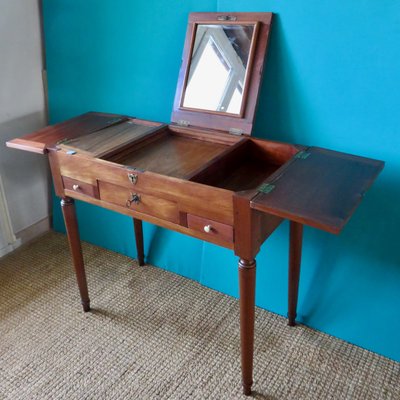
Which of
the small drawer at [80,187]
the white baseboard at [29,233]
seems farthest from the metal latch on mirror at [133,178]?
the white baseboard at [29,233]

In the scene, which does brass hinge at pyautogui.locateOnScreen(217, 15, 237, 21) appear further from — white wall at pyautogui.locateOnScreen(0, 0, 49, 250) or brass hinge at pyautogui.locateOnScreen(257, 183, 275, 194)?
white wall at pyautogui.locateOnScreen(0, 0, 49, 250)

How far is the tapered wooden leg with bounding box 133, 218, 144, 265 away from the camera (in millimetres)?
1980

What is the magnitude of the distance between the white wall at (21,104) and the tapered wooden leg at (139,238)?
0.62m

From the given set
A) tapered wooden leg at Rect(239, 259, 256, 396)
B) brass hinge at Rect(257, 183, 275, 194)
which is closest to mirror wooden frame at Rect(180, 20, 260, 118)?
brass hinge at Rect(257, 183, 275, 194)

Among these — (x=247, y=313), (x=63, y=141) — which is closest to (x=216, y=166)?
(x=247, y=313)

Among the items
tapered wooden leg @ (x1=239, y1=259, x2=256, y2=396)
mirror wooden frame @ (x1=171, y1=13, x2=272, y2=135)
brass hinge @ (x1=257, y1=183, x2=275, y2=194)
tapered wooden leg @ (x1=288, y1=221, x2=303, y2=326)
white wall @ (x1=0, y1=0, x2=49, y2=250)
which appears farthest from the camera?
white wall @ (x1=0, y1=0, x2=49, y2=250)

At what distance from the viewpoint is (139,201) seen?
1342mm

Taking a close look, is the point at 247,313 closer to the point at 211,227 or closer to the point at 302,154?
the point at 211,227

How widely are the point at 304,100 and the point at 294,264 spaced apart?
1.88 ft

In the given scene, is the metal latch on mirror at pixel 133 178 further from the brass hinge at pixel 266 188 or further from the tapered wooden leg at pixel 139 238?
the tapered wooden leg at pixel 139 238

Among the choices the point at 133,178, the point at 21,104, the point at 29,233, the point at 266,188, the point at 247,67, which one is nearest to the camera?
the point at 266,188

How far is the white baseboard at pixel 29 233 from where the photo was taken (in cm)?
220

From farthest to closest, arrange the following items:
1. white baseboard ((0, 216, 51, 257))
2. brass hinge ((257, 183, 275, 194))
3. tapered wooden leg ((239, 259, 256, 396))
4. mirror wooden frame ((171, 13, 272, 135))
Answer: white baseboard ((0, 216, 51, 257))
mirror wooden frame ((171, 13, 272, 135))
tapered wooden leg ((239, 259, 256, 396))
brass hinge ((257, 183, 275, 194))

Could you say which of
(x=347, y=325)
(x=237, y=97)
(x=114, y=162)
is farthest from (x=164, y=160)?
(x=347, y=325)
